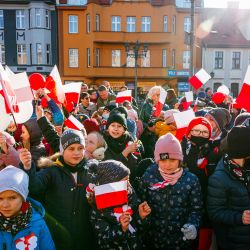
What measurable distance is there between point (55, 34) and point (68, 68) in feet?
12.3

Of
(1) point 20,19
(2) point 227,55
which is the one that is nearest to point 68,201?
(1) point 20,19

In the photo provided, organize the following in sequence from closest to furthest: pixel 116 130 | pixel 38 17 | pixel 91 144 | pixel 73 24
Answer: pixel 91 144
pixel 116 130
pixel 38 17
pixel 73 24

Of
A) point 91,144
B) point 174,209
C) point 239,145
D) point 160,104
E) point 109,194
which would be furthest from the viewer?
point 160,104

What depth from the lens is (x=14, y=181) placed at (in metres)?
2.59

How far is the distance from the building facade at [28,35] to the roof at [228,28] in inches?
601

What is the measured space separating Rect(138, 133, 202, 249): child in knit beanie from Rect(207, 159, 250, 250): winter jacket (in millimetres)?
158

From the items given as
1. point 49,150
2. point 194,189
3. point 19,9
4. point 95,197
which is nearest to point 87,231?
point 95,197

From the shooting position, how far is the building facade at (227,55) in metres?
35.6

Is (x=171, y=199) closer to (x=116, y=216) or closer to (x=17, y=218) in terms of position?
(x=116, y=216)

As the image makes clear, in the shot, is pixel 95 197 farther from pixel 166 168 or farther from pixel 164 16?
pixel 164 16

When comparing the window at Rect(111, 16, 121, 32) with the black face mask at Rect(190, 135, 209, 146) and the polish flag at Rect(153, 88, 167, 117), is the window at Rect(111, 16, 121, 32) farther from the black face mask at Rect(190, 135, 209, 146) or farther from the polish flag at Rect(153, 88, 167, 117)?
the black face mask at Rect(190, 135, 209, 146)

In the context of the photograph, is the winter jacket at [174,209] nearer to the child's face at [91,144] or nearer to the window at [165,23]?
the child's face at [91,144]

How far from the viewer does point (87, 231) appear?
315 cm

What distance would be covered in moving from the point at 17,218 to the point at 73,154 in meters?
0.78
